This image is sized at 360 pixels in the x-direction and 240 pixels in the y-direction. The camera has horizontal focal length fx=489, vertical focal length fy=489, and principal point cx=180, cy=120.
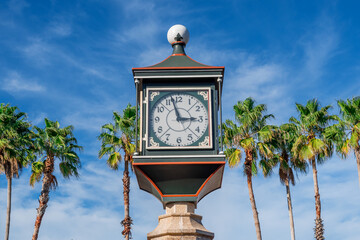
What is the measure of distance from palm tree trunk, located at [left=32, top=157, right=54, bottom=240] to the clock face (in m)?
18.7

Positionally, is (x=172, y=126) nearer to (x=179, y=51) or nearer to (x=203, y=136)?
(x=203, y=136)

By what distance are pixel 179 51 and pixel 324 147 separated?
18.6m

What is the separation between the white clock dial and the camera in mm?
9172

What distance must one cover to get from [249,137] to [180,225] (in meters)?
19.5

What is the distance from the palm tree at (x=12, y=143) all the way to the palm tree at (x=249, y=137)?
1122cm

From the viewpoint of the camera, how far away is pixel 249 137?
27.6 meters

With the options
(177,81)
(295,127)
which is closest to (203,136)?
(177,81)

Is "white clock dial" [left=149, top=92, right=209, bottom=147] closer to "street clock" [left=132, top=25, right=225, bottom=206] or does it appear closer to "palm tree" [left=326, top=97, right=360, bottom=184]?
"street clock" [left=132, top=25, right=225, bottom=206]

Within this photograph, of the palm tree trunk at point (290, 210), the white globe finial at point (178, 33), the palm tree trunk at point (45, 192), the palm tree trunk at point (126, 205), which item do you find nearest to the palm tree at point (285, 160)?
the palm tree trunk at point (290, 210)

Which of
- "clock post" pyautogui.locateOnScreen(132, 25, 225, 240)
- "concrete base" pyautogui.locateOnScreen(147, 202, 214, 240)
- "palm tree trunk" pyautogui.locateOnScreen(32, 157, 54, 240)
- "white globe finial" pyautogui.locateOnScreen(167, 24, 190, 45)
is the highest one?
"palm tree trunk" pyautogui.locateOnScreen(32, 157, 54, 240)

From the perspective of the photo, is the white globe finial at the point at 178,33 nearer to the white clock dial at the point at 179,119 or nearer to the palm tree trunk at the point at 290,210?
the white clock dial at the point at 179,119

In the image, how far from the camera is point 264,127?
2738 cm

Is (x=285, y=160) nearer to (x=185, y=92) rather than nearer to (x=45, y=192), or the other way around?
(x=45, y=192)

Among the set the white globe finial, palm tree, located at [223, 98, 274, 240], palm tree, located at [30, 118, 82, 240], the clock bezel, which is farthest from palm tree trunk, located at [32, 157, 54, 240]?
the clock bezel
